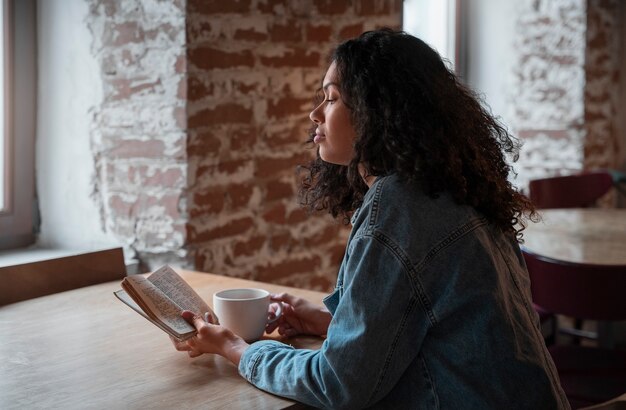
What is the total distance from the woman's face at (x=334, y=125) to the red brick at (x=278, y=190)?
1189 mm

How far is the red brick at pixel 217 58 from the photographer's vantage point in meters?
2.40

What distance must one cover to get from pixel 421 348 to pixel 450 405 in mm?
94

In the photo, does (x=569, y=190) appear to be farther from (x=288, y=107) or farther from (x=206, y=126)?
(x=206, y=126)

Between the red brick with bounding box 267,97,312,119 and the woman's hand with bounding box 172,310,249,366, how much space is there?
1.28 meters

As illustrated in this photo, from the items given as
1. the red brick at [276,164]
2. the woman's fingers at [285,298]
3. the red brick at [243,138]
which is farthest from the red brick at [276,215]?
the woman's fingers at [285,298]

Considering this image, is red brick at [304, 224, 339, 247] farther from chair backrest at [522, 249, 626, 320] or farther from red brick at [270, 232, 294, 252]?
chair backrest at [522, 249, 626, 320]

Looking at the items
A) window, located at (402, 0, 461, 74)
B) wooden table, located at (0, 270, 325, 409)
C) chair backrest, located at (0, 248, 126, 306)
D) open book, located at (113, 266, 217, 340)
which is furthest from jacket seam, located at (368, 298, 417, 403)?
window, located at (402, 0, 461, 74)

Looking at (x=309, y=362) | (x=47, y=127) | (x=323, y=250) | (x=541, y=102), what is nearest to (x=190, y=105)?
(x=47, y=127)

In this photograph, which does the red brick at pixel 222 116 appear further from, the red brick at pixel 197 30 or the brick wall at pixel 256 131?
the red brick at pixel 197 30

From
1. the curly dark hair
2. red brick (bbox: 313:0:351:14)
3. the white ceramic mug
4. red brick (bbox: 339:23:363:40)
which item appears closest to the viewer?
the curly dark hair

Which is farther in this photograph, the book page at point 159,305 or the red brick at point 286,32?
the red brick at point 286,32

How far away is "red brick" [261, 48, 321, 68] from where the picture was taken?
2.65 metres

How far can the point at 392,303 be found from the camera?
1.23 metres

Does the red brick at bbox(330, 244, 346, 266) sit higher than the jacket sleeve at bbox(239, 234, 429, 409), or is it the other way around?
the jacket sleeve at bbox(239, 234, 429, 409)
